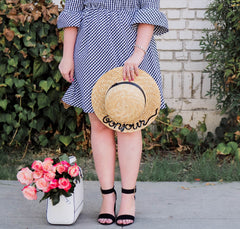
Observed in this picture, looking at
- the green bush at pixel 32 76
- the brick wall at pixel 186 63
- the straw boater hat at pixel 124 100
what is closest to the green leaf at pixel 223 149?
the brick wall at pixel 186 63

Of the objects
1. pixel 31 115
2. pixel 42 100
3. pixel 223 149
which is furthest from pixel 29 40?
pixel 223 149

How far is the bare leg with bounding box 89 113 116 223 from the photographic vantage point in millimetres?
2604

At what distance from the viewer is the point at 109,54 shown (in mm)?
2479

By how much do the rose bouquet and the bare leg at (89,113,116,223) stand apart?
0.15 metres

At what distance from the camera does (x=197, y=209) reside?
2.84m

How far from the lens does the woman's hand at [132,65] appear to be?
7.83 ft

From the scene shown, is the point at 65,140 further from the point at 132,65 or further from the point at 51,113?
the point at 132,65

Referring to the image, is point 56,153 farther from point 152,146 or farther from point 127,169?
point 127,169

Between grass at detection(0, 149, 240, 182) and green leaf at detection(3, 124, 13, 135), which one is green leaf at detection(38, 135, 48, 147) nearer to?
grass at detection(0, 149, 240, 182)

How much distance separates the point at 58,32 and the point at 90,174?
4.01 feet

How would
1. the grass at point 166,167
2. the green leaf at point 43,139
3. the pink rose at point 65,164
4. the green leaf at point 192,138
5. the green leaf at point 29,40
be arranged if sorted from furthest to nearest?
the green leaf at point 192,138 → the green leaf at point 43,139 → the green leaf at point 29,40 → the grass at point 166,167 → the pink rose at point 65,164

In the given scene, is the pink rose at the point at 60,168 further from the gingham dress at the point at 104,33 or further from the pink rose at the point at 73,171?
the gingham dress at the point at 104,33

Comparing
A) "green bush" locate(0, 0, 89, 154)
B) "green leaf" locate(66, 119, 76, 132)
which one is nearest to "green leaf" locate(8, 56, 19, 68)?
"green bush" locate(0, 0, 89, 154)

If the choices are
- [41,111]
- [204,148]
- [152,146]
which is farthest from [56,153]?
[204,148]
